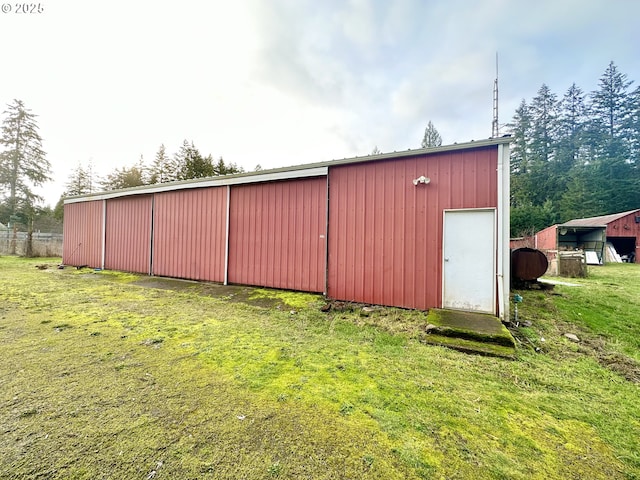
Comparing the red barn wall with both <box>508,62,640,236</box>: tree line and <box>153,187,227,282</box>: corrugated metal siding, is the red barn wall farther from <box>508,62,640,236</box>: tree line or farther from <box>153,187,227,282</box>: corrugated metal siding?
<box>153,187,227,282</box>: corrugated metal siding

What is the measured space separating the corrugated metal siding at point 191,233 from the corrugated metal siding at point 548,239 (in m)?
17.2

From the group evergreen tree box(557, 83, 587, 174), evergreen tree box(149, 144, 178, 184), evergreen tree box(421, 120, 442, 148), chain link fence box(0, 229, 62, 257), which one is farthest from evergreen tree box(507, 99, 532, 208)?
chain link fence box(0, 229, 62, 257)

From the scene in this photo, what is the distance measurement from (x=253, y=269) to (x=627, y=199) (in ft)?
94.6

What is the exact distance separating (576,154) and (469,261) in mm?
29513

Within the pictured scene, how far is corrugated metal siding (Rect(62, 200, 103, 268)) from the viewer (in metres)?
9.80

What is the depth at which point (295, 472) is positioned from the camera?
134cm

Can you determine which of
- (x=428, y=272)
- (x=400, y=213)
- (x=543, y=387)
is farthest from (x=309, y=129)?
(x=543, y=387)

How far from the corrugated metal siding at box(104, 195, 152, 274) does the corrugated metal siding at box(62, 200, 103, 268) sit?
67cm

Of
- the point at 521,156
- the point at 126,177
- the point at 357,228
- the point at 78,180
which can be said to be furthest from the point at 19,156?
the point at 521,156

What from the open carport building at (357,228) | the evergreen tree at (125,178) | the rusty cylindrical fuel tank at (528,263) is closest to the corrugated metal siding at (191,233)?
the open carport building at (357,228)

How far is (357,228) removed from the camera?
17.0ft

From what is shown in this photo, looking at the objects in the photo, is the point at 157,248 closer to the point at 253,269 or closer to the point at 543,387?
the point at 253,269

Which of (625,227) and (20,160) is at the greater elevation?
(20,160)

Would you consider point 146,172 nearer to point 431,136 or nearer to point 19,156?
point 19,156
